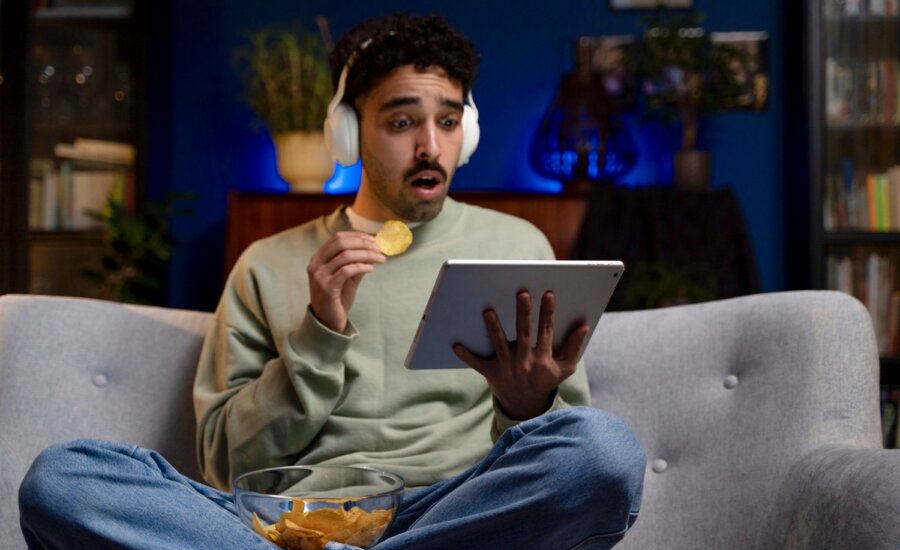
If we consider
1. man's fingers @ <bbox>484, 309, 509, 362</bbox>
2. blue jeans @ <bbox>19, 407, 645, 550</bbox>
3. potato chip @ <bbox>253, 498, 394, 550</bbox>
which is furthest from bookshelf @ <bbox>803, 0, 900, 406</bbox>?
potato chip @ <bbox>253, 498, 394, 550</bbox>

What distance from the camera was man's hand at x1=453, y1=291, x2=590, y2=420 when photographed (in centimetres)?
161

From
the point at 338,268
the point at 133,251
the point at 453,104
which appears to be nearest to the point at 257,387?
the point at 338,268

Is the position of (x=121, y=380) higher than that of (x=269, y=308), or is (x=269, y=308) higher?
(x=269, y=308)

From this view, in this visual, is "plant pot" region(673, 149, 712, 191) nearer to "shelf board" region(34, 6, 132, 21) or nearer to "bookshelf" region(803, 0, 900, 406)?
"bookshelf" region(803, 0, 900, 406)

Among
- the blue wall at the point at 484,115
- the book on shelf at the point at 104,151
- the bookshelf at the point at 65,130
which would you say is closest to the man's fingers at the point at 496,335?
the blue wall at the point at 484,115

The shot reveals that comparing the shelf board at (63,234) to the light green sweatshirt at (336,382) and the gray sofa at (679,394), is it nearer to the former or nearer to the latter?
the gray sofa at (679,394)

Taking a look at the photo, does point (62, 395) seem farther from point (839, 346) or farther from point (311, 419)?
point (839, 346)

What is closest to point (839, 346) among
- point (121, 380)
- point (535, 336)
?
point (535, 336)

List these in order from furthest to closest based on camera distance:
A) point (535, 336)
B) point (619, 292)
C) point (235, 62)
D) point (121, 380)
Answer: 1. point (235, 62)
2. point (619, 292)
3. point (121, 380)
4. point (535, 336)

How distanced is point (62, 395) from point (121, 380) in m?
0.11

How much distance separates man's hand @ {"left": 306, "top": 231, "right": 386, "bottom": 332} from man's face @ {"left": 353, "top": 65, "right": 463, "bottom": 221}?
0.28m

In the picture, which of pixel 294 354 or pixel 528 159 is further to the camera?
pixel 528 159

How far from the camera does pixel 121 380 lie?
204cm

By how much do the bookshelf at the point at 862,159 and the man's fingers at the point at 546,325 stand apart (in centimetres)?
253
